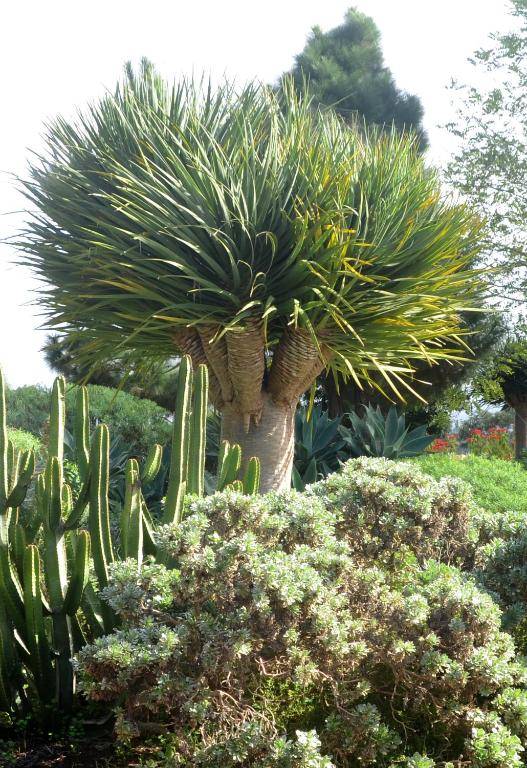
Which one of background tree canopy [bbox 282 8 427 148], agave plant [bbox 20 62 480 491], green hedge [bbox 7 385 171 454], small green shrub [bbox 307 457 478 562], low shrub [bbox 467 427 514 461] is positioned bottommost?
low shrub [bbox 467 427 514 461]

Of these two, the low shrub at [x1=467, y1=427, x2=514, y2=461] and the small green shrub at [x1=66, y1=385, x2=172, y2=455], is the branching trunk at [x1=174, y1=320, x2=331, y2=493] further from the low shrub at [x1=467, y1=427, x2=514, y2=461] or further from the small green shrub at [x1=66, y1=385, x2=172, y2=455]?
the low shrub at [x1=467, y1=427, x2=514, y2=461]

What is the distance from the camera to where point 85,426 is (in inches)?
154

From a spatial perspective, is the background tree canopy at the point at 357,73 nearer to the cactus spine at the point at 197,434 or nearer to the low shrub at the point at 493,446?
the low shrub at the point at 493,446

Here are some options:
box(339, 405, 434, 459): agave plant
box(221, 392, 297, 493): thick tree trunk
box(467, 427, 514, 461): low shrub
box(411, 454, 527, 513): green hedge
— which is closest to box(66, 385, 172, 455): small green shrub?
box(339, 405, 434, 459): agave plant

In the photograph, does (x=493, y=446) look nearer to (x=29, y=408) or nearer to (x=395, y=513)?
(x=29, y=408)

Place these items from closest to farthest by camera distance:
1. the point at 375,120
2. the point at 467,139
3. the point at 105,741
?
the point at 105,741 < the point at 467,139 < the point at 375,120

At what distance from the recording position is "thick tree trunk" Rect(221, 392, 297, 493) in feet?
21.6

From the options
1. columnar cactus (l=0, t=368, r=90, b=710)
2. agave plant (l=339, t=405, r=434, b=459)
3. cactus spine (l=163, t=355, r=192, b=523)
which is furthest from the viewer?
agave plant (l=339, t=405, r=434, b=459)

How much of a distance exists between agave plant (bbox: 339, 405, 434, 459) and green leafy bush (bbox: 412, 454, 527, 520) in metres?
0.25

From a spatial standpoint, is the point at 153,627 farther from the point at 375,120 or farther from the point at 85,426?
the point at 375,120

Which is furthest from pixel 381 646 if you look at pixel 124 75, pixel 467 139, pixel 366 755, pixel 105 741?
pixel 467 139

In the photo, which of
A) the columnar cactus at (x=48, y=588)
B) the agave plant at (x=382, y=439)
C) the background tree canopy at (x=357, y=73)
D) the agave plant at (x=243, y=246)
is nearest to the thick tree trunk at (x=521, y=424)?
the background tree canopy at (x=357, y=73)

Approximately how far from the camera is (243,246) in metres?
6.09

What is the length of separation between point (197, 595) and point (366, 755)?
93 cm
